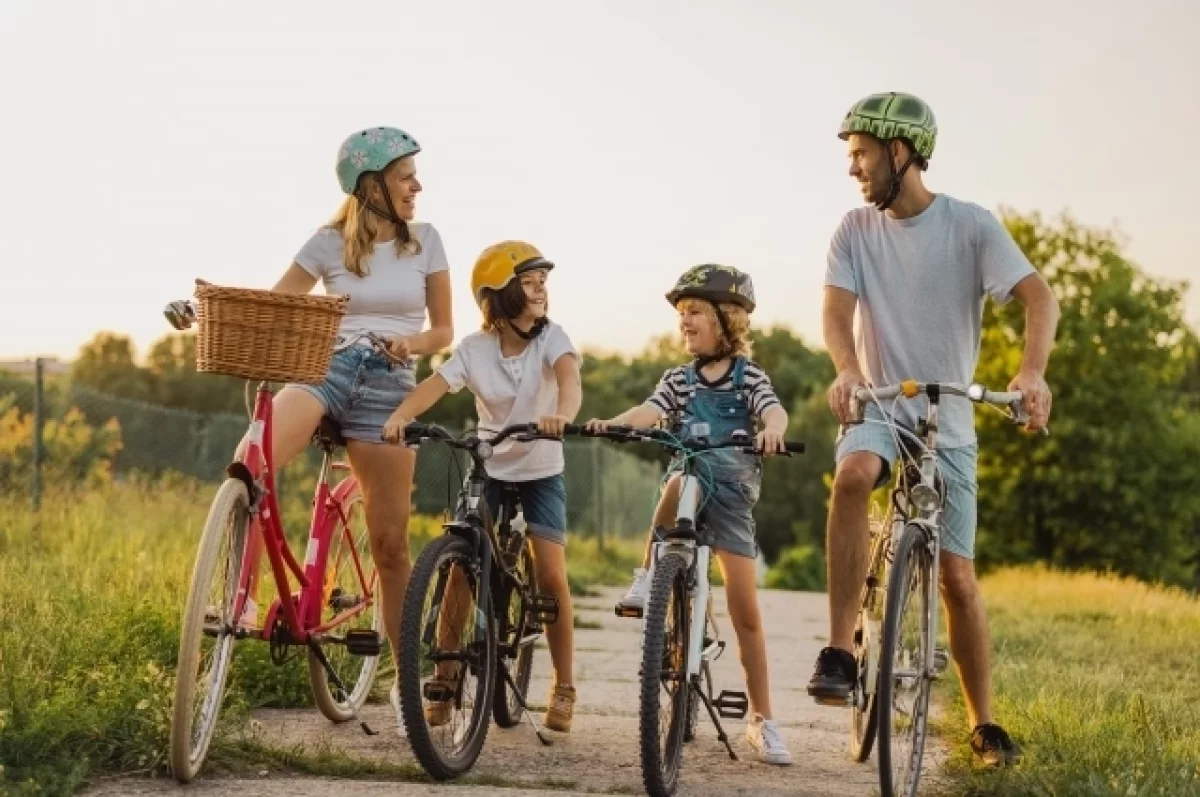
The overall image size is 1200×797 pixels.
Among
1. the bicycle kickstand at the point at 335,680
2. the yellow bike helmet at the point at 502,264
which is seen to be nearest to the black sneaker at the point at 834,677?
the bicycle kickstand at the point at 335,680

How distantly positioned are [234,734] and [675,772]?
140cm

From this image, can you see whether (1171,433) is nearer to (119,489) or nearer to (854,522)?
(119,489)

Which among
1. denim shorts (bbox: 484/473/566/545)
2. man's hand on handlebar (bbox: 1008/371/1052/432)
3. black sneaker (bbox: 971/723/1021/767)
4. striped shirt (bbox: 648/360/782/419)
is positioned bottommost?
black sneaker (bbox: 971/723/1021/767)

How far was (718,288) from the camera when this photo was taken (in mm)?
6082

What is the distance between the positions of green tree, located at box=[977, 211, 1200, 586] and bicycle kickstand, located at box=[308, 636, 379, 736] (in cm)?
3437

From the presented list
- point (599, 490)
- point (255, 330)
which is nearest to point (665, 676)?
point (255, 330)

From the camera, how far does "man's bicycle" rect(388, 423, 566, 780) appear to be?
205 inches

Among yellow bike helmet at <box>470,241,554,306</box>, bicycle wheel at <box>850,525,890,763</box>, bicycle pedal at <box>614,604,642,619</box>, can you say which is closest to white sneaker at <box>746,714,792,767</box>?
bicycle wheel at <box>850,525,890,763</box>

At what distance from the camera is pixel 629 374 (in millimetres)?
87250

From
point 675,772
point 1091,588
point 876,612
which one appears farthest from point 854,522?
point 1091,588

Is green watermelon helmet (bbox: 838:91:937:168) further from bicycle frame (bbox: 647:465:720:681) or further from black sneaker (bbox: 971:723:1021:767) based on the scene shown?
black sneaker (bbox: 971:723:1021:767)

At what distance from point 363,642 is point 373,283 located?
1.25m

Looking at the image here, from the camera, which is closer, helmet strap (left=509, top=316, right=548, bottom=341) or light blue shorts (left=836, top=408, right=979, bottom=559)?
light blue shorts (left=836, top=408, right=979, bottom=559)

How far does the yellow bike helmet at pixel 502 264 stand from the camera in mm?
6180
